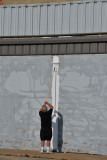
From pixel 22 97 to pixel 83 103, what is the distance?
8.15 feet

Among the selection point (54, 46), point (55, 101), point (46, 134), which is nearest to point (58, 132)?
point (46, 134)

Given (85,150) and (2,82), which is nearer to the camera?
(85,150)

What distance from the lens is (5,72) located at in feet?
57.1

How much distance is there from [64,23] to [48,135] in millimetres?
4269

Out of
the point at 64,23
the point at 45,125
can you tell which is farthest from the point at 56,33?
Result: the point at 45,125

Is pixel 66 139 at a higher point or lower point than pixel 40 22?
lower

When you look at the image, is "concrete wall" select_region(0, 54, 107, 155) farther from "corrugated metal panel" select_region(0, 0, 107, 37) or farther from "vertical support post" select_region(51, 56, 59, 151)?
"corrugated metal panel" select_region(0, 0, 107, 37)

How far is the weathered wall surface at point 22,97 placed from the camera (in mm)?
16734

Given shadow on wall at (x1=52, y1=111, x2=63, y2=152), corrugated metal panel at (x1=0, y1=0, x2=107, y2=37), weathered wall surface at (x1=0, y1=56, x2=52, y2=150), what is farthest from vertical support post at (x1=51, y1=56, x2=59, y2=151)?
corrugated metal panel at (x1=0, y1=0, x2=107, y2=37)

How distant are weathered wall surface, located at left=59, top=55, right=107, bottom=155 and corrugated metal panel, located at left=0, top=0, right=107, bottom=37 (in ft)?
3.80

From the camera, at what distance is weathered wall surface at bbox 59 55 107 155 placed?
1576 cm

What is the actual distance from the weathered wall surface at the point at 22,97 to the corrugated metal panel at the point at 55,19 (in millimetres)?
1136

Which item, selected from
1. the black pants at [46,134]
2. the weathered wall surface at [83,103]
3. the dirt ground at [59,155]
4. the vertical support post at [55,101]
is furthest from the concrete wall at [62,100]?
the black pants at [46,134]

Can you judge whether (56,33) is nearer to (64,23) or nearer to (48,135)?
(64,23)
